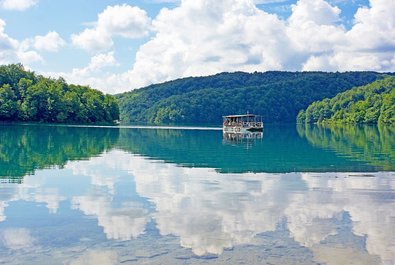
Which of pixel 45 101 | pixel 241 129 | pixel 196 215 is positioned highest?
pixel 45 101

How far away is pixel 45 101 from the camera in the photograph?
451ft

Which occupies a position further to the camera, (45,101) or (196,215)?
(45,101)

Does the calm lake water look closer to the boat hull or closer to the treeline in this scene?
the boat hull

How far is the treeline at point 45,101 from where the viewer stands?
5162 inches

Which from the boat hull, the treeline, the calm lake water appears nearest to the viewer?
the calm lake water

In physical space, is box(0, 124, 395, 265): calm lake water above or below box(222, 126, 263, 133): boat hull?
below

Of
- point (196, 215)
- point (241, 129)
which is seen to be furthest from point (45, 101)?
point (196, 215)

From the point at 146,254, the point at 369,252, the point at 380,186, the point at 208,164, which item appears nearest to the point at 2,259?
the point at 146,254

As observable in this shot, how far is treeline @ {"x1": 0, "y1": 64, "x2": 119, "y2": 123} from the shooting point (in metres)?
131

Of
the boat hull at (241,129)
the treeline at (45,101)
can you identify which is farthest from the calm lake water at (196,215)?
the treeline at (45,101)

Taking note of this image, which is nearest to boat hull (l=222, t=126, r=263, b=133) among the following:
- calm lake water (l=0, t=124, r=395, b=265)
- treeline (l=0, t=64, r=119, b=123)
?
treeline (l=0, t=64, r=119, b=123)

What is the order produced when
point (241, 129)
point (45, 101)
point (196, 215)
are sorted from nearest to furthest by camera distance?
point (196, 215)
point (241, 129)
point (45, 101)

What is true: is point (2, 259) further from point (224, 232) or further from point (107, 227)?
point (224, 232)

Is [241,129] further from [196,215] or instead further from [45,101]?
[196,215]
